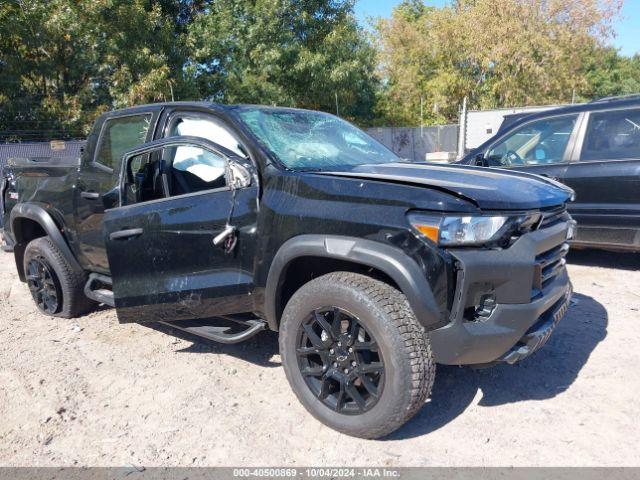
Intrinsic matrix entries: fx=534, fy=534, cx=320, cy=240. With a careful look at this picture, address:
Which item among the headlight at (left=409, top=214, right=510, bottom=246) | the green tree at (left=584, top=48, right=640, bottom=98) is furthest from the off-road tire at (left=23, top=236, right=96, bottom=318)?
the green tree at (left=584, top=48, right=640, bottom=98)

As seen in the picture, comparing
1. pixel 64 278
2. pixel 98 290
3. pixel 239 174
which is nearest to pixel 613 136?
pixel 239 174

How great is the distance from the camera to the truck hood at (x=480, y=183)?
263 centimetres

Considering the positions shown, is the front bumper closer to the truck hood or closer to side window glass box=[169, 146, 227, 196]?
the truck hood

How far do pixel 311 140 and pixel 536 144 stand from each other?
338 centimetres

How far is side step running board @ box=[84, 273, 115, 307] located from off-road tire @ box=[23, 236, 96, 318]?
0.67 ft

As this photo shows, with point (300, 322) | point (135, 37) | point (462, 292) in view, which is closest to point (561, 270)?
point (462, 292)

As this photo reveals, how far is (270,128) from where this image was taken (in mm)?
3549

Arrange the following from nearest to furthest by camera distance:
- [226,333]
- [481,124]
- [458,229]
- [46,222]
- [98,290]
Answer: [458,229]
[226,333]
[98,290]
[46,222]
[481,124]

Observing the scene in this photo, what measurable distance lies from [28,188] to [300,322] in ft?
11.5

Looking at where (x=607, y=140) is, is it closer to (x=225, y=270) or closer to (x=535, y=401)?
(x=535, y=401)

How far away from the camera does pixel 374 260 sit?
2607 mm

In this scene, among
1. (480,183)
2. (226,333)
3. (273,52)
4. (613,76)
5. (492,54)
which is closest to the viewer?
(480,183)

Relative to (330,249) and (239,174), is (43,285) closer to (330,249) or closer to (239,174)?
(239,174)

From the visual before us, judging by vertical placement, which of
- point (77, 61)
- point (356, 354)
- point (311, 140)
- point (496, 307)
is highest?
point (77, 61)
